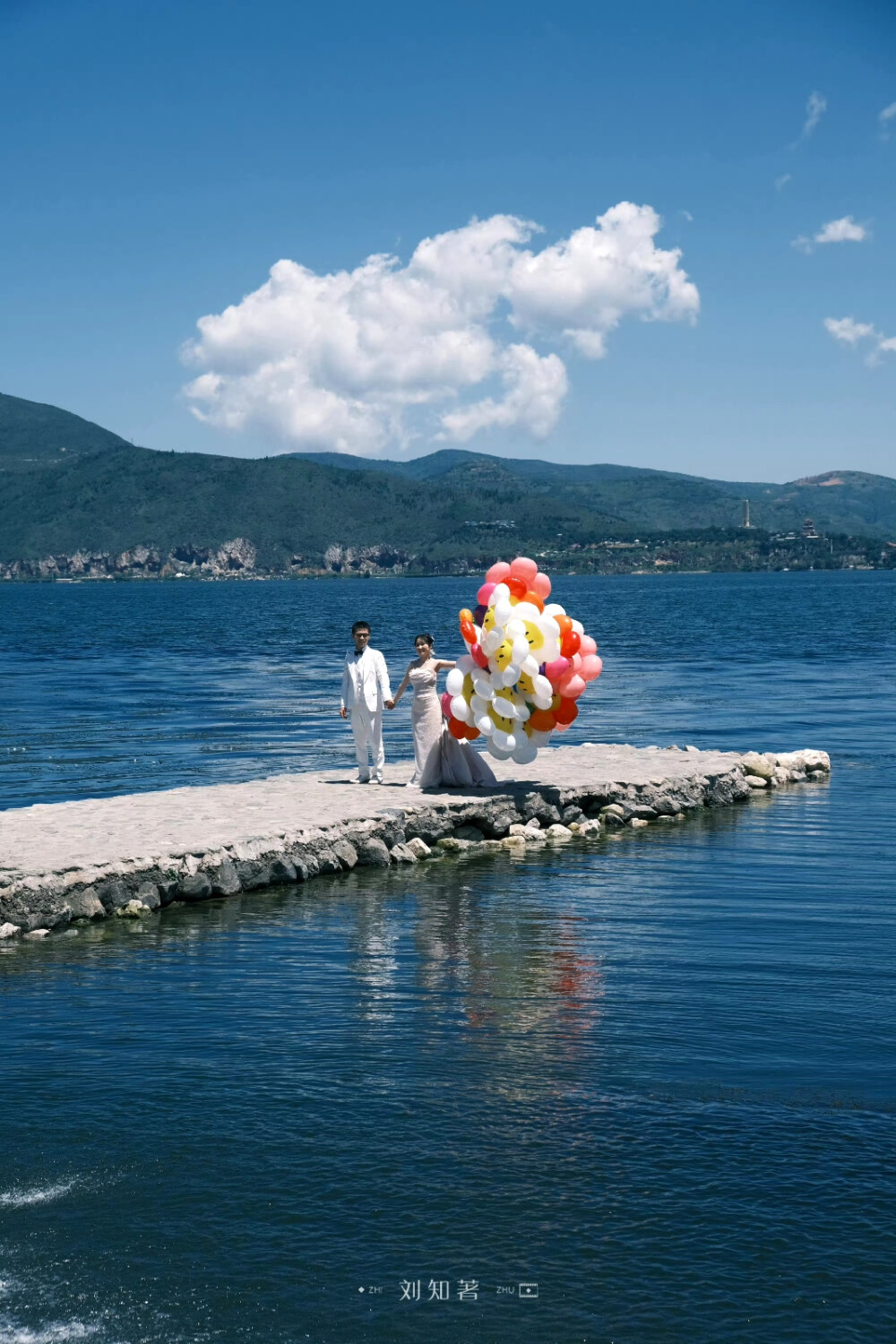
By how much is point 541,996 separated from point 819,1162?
3.42 m

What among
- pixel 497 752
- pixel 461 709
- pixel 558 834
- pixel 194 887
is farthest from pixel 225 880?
pixel 558 834

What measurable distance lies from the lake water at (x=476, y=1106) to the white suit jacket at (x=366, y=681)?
302cm

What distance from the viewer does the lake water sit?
6.98 m

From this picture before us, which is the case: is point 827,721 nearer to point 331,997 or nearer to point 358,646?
point 358,646

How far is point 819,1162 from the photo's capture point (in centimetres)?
827

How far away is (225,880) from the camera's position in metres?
15.2

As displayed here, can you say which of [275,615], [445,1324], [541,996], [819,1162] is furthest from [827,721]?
[275,615]

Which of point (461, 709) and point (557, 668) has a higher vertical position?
point (557, 668)

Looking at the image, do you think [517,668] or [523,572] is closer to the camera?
[517,668]

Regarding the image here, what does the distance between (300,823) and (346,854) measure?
0.67 meters

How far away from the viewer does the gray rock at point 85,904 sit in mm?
Answer: 13836

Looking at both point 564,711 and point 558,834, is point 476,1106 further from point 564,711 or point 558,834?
point 558,834

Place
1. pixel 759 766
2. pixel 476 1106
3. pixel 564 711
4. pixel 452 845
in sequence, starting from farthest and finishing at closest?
pixel 759 766
pixel 564 711
pixel 452 845
pixel 476 1106

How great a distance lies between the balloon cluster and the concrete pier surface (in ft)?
3.44
